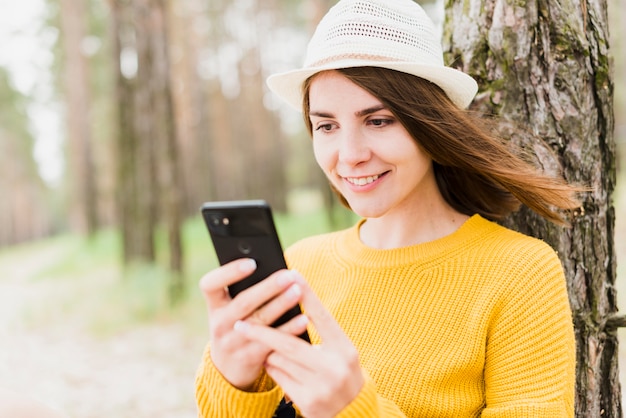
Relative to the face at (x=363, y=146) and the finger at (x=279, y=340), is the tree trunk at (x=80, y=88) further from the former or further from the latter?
the finger at (x=279, y=340)

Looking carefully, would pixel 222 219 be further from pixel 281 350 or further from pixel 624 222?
pixel 624 222

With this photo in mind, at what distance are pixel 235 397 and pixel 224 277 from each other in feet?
1.15

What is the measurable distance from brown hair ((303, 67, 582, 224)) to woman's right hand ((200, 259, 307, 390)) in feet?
2.26

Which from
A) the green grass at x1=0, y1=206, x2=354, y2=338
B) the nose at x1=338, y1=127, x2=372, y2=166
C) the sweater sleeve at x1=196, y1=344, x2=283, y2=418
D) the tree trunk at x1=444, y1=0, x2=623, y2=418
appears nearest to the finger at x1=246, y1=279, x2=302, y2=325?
the sweater sleeve at x1=196, y1=344, x2=283, y2=418

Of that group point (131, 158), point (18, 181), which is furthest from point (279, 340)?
point (18, 181)

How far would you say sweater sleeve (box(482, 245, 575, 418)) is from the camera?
1566 mm

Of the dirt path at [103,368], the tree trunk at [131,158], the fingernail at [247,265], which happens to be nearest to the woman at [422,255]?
the fingernail at [247,265]

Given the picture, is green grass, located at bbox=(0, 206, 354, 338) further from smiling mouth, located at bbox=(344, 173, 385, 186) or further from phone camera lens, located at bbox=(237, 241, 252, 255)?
phone camera lens, located at bbox=(237, 241, 252, 255)

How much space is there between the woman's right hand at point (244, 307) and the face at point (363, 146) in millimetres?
563

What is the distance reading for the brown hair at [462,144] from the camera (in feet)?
5.59

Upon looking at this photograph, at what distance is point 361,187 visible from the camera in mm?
1750

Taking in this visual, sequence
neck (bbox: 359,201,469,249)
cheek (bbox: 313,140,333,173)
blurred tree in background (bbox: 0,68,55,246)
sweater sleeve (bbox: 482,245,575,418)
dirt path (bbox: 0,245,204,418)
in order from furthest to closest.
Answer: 1. blurred tree in background (bbox: 0,68,55,246)
2. dirt path (bbox: 0,245,204,418)
3. neck (bbox: 359,201,469,249)
4. cheek (bbox: 313,140,333,173)
5. sweater sleeve (bbox: 482,245,575,418)

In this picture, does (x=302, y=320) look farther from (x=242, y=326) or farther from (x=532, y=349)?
(x=532, y=349)

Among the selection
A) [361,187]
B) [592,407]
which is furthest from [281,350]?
[592,407]
